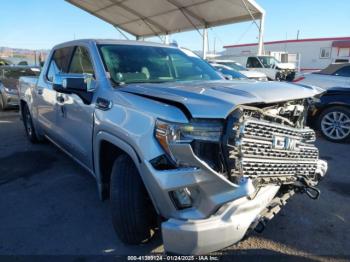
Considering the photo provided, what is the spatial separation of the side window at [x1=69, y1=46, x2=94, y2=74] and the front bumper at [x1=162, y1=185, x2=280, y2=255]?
6.61 ft

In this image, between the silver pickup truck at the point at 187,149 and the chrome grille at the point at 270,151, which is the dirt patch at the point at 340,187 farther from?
the chrome grille at the point at 270,151

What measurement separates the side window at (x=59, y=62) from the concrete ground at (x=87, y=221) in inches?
56.2

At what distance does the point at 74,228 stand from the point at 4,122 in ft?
22.7

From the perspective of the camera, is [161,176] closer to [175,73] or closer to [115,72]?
[115,72]

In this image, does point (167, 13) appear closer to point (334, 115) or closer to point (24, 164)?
point (334, 115)

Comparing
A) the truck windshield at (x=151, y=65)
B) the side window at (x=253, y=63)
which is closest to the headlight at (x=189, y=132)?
the truck windshield at (x=151, y=65)

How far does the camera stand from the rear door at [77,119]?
11.4ft

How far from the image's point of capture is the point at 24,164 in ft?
17.9

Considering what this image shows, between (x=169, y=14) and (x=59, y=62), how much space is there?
54.3 feet

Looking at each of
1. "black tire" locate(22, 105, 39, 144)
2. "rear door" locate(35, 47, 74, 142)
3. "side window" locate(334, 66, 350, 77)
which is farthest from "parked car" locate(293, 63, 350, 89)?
"black tire" locate(22, 105, 39, 144)

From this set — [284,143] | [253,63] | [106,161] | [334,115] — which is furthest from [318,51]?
[106,161]

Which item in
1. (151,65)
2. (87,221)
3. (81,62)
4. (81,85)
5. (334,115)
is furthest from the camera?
(334,115)

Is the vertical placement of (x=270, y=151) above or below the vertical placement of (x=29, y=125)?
above

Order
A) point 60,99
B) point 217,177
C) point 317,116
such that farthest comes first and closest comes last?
point 317,116
point 60,99
point 217,177
